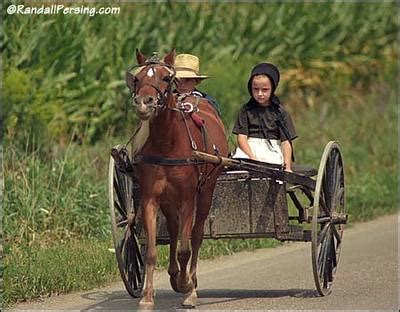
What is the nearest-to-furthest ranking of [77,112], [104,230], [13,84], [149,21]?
[104,230], [13,84], [77,112], [149,21]

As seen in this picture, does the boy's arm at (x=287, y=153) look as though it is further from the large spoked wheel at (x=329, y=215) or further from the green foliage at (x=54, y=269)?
the green foliage at (x=54, y=269)

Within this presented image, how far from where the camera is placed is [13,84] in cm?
1377

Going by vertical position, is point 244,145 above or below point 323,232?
above

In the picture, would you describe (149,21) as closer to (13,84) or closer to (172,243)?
(13,84)

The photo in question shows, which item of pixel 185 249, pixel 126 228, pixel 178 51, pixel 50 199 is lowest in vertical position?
pixel 185 249

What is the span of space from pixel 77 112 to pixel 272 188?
566 cm

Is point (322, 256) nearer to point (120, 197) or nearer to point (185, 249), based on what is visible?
point (185, 249)

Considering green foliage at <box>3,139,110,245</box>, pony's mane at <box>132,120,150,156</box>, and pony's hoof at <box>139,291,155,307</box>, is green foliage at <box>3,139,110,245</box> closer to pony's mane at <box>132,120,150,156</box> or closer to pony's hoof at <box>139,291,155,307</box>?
pony's mane at <box>132,120,150,156</box>

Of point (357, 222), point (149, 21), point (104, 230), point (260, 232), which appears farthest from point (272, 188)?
point (149, 21)

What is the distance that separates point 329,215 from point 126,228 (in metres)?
1.72

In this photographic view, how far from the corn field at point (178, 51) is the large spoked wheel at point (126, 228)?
11.8 ft

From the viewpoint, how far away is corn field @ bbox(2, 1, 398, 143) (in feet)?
47.2

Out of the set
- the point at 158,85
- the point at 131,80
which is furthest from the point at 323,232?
the point at 131,80

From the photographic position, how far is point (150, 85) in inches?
338
